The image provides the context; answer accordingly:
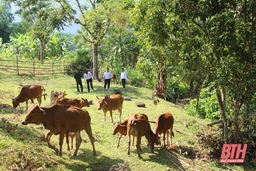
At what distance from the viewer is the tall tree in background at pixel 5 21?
181 ft

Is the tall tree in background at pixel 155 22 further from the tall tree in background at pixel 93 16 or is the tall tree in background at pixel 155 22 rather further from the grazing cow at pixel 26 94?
the tall tree in background at pixel 93 16

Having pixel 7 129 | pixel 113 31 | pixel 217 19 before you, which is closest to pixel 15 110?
pixel 7 129

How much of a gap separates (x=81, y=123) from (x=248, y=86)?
5071mm

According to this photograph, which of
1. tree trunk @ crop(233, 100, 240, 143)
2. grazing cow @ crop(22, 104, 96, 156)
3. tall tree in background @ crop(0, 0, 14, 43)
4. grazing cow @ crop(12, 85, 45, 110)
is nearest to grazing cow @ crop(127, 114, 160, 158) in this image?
grazing cow @ crop(22, 104, 96, 156)

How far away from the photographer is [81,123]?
786 centimetres

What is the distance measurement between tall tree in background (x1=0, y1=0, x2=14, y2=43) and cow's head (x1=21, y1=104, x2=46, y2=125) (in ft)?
168

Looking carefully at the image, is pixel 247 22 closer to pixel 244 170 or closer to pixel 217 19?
pixel 217 19

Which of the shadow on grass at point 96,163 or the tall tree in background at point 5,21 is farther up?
the tall tree in background at point 5,21

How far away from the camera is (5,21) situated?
56.5 m

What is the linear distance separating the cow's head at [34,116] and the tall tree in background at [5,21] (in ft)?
168

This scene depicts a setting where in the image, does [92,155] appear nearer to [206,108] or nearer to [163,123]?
[163,123]

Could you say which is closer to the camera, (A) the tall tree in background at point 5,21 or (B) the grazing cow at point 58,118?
(B) the grazing cow at point 58,118

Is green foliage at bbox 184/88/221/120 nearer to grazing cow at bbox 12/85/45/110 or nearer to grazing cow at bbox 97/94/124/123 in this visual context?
grazing cow at bbox 97/94/124/123

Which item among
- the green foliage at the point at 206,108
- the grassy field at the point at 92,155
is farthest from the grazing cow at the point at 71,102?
the green foliage at the point at 206,108
